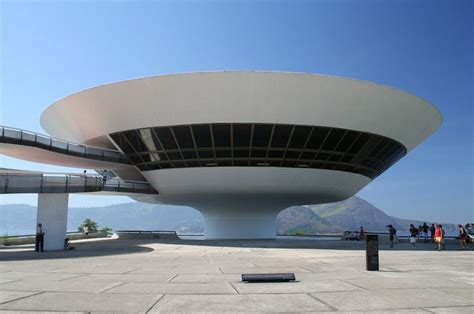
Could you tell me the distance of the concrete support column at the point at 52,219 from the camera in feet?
81.6

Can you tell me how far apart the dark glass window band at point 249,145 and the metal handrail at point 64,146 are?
150 centimetres

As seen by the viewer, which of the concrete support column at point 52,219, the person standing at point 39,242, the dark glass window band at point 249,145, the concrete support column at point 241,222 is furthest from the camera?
the concrete support column at point 241,222

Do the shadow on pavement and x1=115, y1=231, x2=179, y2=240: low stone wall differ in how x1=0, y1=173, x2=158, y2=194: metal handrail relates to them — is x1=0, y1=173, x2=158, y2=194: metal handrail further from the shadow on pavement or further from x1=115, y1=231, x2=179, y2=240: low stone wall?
x1=115, y1=231, x2=179, y2=240: low stone wall

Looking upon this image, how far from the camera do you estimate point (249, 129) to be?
29.3m

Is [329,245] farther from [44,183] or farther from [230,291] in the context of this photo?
[230,291]

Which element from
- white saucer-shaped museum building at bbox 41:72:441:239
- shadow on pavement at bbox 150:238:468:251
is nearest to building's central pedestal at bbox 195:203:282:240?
white saucer-shaped museum building at bbox 41:72:441:239

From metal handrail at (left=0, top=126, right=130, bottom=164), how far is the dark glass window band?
4.93 ft

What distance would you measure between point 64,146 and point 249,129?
15.1 metres

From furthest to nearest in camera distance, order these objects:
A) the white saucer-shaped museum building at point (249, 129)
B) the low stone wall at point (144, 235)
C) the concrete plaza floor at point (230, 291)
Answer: the low stone wall at point (144, 235), the white saucer-shaped museum building at point (249, 129), the concrete plaza floor at point (230, 291)

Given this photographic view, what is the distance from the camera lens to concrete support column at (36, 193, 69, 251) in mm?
24875

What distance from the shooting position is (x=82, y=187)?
26906 millimetres

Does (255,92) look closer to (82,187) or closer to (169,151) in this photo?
(169,151)

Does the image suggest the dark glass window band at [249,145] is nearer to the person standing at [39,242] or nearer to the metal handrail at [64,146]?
the metal handrail at [64,146]

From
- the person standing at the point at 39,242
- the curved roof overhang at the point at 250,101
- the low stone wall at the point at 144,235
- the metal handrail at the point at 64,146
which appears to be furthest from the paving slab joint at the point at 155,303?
the low stone wall at the point at 144,235
